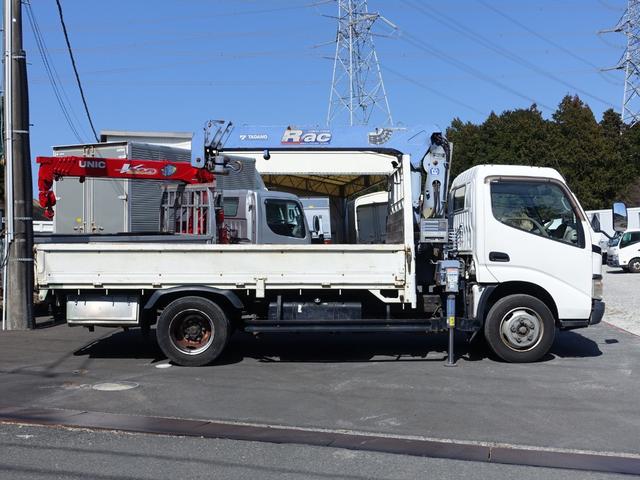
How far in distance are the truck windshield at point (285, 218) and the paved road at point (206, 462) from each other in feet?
20.3

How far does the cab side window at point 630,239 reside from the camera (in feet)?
97.0

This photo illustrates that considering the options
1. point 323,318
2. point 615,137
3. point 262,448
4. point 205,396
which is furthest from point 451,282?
point 615,137

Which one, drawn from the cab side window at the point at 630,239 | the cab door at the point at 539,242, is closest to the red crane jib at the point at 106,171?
the cab door at the point at 539,242

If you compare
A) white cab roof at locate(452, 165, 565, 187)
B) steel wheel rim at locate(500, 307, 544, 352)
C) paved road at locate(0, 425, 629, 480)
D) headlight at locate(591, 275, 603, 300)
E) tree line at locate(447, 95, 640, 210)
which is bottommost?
paved road at locate(0, 425, 629, 480)

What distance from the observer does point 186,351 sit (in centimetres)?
950

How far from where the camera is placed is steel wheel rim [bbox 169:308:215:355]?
9.44 meters

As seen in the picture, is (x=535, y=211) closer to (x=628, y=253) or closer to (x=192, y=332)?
(x=192, y=332)

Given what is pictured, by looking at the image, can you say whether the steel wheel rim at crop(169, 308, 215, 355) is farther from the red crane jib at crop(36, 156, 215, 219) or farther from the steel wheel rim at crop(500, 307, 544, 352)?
the steel wheel rim at crop(500, 307, 544, 352)

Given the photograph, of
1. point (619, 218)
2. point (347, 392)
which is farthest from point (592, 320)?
point (347, 392)

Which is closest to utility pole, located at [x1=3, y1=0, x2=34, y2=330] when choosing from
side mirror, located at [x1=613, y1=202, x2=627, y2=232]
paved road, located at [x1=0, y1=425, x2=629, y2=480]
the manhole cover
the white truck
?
the white truck

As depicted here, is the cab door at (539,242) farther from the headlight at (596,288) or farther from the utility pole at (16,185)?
the utility pole at (16,185)

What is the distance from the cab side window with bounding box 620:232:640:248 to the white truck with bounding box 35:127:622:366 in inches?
864

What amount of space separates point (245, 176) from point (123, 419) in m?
9.14

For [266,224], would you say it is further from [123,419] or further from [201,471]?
[201,471]
